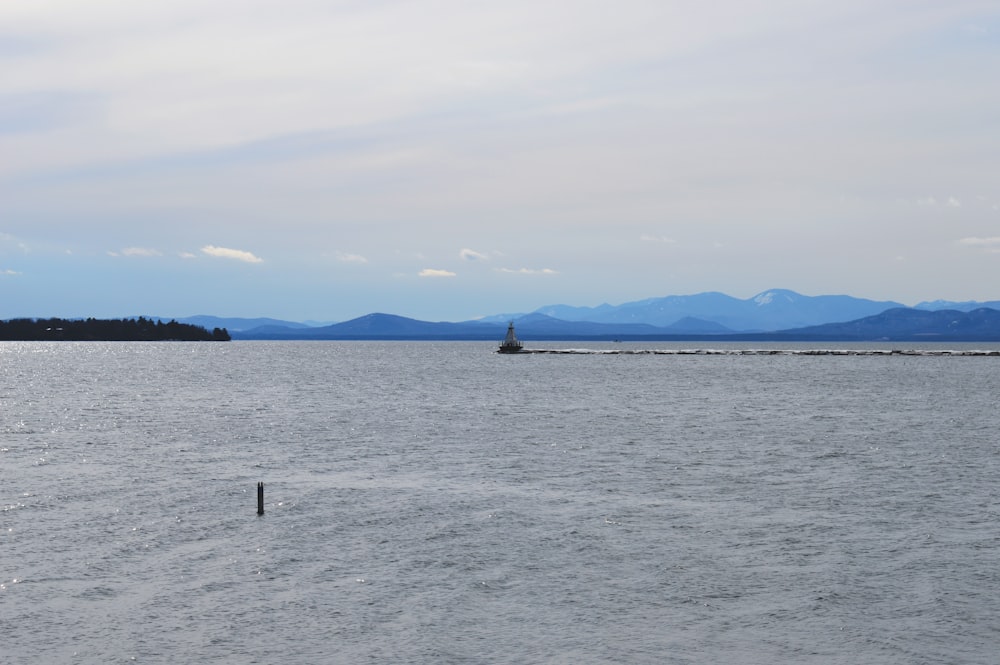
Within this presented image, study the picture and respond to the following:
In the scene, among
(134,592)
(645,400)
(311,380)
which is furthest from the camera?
(311,380)

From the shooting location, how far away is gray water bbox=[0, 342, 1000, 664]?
97.3ft

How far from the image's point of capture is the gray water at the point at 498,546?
1168 inches

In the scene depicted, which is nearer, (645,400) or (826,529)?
(826,529)

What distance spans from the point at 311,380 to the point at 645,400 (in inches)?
3221

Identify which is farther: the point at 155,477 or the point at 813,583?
the point at 155,477

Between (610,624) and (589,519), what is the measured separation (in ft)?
53.1

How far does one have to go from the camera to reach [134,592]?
1336 inches

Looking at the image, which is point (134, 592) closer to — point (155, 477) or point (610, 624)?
point (610, 624)

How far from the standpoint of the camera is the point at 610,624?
31.1 meters

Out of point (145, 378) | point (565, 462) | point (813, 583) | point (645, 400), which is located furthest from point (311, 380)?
point (813, 583)

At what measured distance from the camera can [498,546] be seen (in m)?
41.3

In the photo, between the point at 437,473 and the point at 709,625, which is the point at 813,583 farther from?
the point at 437,473

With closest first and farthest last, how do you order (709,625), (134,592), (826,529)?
(709,625) → (134,592) → (826,529)

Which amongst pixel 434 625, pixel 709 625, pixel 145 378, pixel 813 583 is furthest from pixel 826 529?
pixel 145 378
